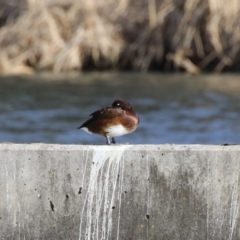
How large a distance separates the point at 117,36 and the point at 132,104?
637 cm

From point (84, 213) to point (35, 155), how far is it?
23.2 inches

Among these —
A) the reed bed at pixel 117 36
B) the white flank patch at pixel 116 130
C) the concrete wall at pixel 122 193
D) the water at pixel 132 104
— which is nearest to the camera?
the concrete wall at pixel 122 193

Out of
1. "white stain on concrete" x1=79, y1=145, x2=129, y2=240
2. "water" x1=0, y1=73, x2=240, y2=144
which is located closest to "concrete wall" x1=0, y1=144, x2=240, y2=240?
"white stain on concrete" x1=79, y1=145, x2=129, y2=240

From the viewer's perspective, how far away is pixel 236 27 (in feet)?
80.0

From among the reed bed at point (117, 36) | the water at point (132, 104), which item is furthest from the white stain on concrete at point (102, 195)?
the reed bed at point (117, 36)

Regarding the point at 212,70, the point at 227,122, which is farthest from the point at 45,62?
the point at 227,122

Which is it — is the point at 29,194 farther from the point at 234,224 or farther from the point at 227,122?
the point at 227,122

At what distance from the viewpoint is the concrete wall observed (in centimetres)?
612

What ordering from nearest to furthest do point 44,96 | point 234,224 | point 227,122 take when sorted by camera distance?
point 234,224 → point 227,122 → point 44,96

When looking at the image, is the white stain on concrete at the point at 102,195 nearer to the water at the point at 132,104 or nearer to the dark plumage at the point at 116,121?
the dark plumage at the point at 116,121

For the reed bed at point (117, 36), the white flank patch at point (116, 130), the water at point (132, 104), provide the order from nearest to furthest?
the white flank patch at point (116, 130) < the water at point (132, 104) < the reed bed at point (117, 36)

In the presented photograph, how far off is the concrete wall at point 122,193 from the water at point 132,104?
9.34 m

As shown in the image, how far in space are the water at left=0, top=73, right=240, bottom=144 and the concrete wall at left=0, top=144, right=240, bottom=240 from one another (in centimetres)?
934

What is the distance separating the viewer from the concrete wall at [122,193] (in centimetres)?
612
